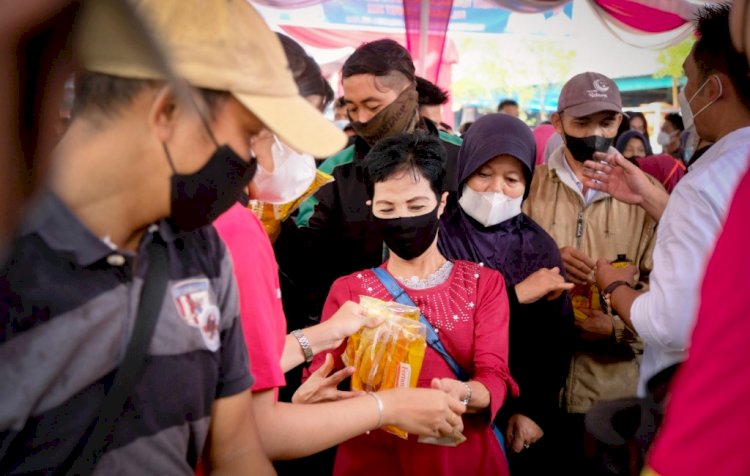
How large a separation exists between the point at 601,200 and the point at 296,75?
5.79 feet

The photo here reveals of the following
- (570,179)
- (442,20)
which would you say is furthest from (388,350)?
(442,20)

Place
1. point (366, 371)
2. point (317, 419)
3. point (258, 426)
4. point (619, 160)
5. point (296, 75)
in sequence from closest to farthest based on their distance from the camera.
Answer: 1. point (258, 426)
2. point (317, 419)
3. point (296, 75)
4. point (366, 371)
5. point (619, 160)

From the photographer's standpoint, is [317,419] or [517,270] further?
[517,270]

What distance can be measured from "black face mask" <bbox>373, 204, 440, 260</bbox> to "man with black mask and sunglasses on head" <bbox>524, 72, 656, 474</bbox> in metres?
0.76

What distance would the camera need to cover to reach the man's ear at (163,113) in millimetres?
857

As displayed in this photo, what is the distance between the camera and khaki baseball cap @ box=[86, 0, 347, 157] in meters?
0.83

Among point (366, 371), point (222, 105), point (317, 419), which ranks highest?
point (222, 105)

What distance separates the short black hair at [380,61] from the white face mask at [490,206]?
0.65 m

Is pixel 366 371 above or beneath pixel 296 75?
beneath

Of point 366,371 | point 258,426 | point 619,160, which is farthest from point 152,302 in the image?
point 619,160

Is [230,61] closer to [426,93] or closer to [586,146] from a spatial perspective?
[586,146]

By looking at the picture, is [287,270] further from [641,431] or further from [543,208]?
[641,431]

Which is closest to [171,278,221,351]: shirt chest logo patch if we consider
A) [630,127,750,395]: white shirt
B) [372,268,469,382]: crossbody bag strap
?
[372,268,469,382]: crossbody bag strap

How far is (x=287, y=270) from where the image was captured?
9.18 feet
